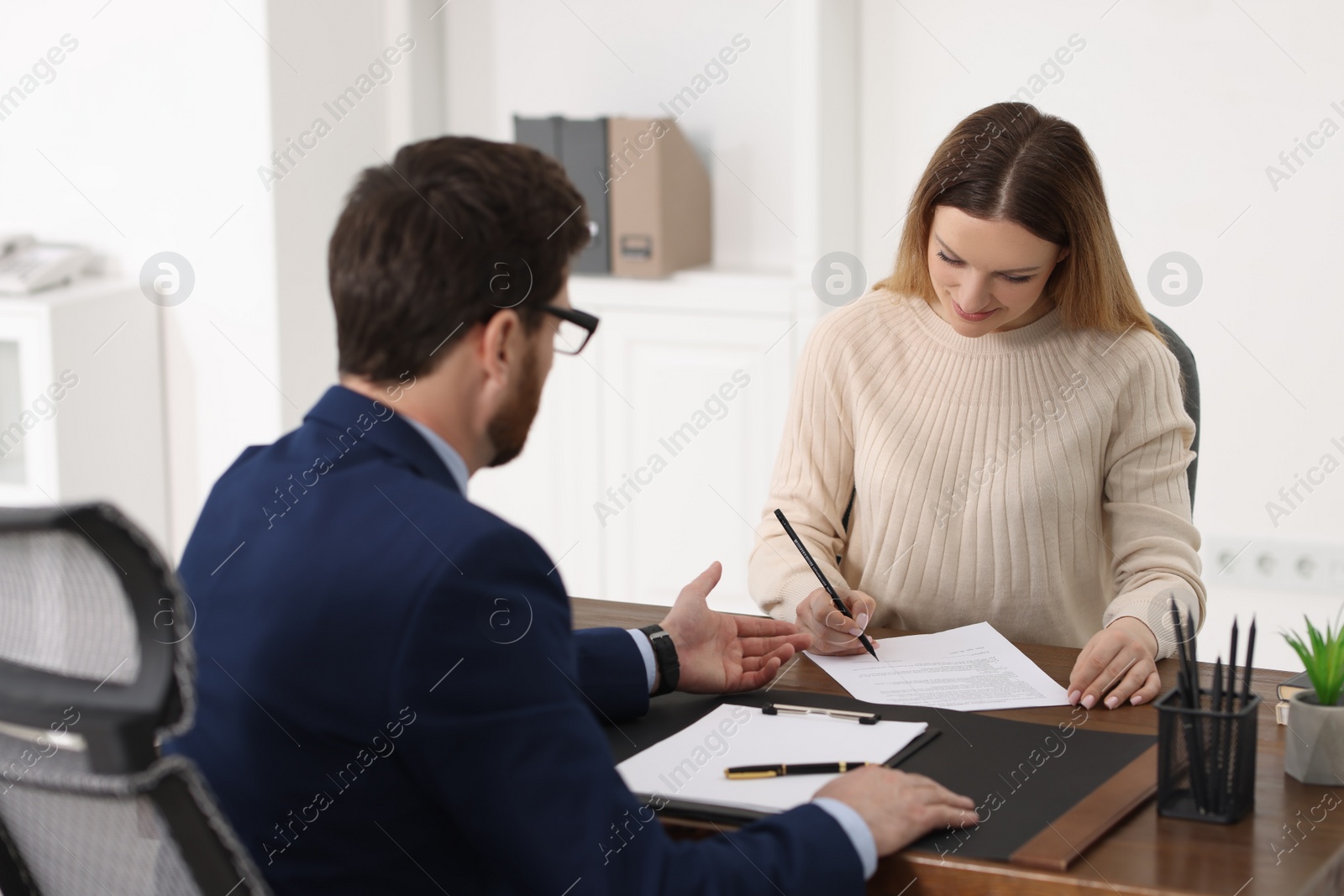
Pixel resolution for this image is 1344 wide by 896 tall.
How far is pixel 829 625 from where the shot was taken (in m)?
1.65

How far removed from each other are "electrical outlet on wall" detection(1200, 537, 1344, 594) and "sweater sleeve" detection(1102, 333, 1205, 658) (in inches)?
58.7

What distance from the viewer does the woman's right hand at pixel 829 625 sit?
5.38 ft

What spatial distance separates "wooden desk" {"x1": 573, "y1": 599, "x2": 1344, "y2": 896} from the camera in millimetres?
1105

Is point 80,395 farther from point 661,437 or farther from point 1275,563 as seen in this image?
point 1275,563

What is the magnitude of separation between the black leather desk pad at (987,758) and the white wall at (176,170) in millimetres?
2377

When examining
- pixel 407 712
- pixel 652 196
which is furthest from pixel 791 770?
pixel 652 196

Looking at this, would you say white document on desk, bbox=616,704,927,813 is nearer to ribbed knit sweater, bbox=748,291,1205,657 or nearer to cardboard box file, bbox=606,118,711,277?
ribbed knit sweater, bbox=748,291,1205,657

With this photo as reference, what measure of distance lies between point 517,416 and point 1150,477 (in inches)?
41.2

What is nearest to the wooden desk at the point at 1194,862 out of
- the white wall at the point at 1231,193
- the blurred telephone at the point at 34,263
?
the white wall at the point at 1231,193

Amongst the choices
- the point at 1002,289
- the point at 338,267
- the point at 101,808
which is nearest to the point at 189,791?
the point at 101,808

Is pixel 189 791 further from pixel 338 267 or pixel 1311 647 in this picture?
pixel 1311 647

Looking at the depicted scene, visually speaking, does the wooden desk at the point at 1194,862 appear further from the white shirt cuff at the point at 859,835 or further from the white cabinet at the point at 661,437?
the white cabinet at the point at 661,437

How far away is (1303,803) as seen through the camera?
4.10 feet

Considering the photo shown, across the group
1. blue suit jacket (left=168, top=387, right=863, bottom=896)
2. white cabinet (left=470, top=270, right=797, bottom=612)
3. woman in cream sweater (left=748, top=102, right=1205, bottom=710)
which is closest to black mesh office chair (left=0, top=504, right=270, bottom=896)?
blue suit jacket (left=168, top=387, right=863, bottom=896)
